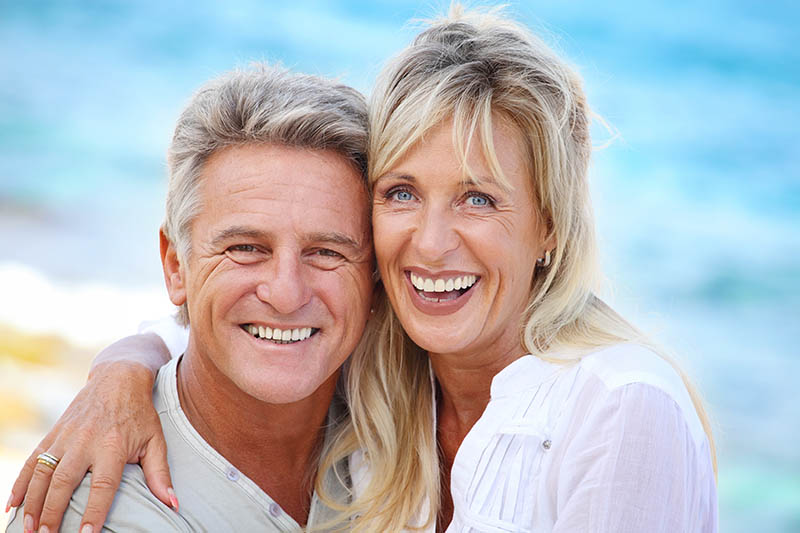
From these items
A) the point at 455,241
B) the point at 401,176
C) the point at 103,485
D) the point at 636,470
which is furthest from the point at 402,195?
the point at 103,485

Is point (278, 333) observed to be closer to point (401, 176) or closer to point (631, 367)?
point (401, 176)

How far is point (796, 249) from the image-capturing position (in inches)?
428

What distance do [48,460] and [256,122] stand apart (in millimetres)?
995

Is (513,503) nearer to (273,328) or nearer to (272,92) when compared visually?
(273,328)

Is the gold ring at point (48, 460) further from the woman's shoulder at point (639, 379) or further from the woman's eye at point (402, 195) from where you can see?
the woman's shoulder at point (639, 379)

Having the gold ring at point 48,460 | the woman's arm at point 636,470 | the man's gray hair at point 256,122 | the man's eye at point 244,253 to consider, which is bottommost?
the gold ring at point 48,460

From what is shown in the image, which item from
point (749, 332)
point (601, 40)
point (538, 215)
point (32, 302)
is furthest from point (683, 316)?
point (538, 215)

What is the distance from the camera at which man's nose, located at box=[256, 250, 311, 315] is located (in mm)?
2309

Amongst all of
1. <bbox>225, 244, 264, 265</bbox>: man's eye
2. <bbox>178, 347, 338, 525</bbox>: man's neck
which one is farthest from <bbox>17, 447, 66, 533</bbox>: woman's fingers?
<bbox>225, 244, 264, 265</bbox>: man's eye

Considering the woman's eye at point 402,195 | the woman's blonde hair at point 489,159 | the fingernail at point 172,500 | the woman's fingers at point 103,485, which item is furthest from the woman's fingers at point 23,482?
the woman's eye at point 402,195

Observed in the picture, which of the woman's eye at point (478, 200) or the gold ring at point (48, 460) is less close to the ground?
the woman's eye at point (478, 200)

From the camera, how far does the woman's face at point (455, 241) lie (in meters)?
2.25

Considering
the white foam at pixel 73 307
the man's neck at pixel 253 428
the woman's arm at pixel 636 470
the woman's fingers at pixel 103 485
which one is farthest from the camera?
the white foam at pixel 73 307

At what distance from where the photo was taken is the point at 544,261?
246 cm
